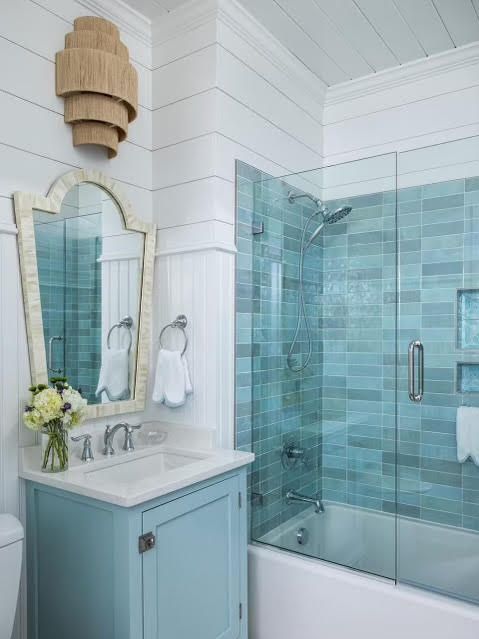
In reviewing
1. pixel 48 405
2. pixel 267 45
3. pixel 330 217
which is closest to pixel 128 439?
pixel 48 405

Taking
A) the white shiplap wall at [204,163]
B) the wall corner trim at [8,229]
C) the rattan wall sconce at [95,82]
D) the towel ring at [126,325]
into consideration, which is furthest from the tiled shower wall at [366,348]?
the wall corner trim at [8,229]

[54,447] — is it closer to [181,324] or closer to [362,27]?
[181,324]

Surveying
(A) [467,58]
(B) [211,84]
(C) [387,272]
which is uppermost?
(A) [467,58]

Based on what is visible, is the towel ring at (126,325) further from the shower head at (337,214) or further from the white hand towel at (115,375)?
the shower head at (337,214)

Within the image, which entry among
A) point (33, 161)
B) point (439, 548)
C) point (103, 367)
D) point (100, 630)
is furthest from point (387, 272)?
point (100, 630)

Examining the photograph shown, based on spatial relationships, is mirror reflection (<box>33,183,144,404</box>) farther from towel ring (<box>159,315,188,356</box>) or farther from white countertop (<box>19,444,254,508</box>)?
white countertop (<box>19,444,254,508</box>)

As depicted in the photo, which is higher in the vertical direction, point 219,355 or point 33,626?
point 219,355

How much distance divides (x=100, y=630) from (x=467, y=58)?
9.76 ft

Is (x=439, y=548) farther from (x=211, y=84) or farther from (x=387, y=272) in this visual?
(x=211, y=84)

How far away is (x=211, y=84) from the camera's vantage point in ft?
7.50

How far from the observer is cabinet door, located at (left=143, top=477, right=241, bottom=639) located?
169 centimetres

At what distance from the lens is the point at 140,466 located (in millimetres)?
2146

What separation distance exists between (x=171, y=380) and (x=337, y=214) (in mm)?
1036

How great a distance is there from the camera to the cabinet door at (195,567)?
1.69 m
